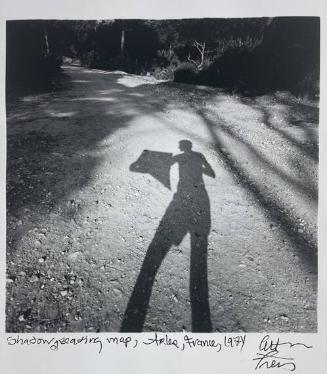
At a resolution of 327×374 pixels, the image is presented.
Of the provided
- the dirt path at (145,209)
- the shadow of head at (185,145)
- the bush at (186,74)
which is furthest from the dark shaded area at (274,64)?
the shadow of head at (185,145)

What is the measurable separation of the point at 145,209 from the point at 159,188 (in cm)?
22

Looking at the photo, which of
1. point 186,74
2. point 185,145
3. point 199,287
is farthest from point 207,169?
point 186,74

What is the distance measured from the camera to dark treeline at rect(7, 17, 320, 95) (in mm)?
2107

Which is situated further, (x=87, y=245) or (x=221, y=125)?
(x=221, y=125)

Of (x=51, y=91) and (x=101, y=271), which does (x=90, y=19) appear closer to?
(x=51, y=91)

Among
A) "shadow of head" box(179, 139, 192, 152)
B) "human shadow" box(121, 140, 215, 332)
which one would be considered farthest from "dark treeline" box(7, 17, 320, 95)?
"human shadow" box(121, 140, 215, 332)

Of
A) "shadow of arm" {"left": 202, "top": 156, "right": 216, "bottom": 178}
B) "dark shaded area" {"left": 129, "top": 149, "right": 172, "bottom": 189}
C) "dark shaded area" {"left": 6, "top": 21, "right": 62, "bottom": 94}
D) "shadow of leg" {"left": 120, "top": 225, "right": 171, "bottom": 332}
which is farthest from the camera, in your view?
"dark shaded area" {"left": 129, "top": 149, "right": 172, "bottom": 189}

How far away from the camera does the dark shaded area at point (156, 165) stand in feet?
7.95

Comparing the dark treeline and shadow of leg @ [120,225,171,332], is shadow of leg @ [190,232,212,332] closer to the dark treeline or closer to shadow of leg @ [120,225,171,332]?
shadow of leg @ [120,225,171,332]

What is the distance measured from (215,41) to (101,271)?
6.37 ft

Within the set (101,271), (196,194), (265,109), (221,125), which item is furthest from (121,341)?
(265,109)

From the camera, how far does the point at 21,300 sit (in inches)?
72.0

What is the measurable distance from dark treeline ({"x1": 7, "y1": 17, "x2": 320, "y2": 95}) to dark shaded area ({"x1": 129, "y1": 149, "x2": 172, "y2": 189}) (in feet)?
2.95
